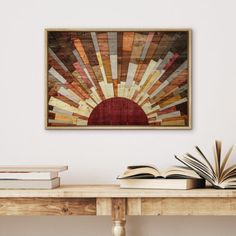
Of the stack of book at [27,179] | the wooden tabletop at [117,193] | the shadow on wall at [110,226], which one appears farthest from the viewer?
the shadow on wall at [110,226]

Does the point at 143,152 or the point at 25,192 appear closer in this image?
the point at 25,192

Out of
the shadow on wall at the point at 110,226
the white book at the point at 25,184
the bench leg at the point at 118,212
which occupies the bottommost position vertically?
the shadow on wall at the point at 110,226

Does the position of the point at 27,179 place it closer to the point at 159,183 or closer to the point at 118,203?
the point at 118,203

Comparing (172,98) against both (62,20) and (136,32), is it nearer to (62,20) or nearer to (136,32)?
(136,32)

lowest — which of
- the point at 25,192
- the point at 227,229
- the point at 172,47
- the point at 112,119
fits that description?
the point at 227,229

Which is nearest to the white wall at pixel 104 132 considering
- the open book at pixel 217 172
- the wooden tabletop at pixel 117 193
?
the open book at pixel 217 172

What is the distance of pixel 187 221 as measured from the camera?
8.52 ft

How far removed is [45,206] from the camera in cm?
220

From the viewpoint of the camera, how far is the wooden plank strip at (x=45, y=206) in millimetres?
2191

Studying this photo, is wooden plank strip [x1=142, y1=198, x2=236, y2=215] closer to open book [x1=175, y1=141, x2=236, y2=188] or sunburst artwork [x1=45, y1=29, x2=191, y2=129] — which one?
open book [x1=175, y1=141, x2=236, y2=188]

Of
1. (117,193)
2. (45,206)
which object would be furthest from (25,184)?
(117,193)

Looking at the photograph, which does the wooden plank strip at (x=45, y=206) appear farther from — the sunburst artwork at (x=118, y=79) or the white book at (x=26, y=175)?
the sunburst artwork at (x=118, y=79)

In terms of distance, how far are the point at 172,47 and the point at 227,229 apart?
0.88 metres

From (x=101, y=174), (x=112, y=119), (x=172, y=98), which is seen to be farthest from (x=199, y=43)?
(x=101, y=174)
